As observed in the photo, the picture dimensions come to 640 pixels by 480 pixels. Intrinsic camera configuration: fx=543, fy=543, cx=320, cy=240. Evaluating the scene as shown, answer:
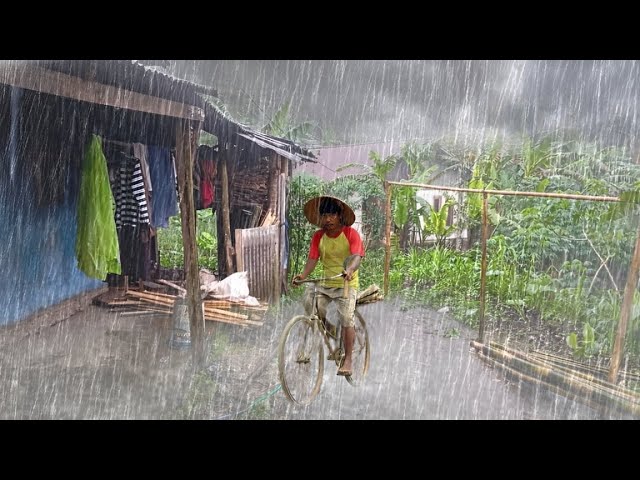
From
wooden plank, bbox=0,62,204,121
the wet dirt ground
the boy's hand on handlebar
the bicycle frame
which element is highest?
wooden plank, bbox=0,62,204,121

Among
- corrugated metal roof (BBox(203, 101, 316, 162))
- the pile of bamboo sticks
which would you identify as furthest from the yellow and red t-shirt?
the pile of bamboo sticks

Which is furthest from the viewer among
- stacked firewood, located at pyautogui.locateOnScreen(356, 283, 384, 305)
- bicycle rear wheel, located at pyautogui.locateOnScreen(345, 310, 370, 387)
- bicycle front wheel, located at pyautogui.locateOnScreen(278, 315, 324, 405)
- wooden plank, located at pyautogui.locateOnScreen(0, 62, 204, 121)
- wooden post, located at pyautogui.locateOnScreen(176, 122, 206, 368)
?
wooden post, located at pyautogui.locateOnScreen(176, 122, 206, 368)

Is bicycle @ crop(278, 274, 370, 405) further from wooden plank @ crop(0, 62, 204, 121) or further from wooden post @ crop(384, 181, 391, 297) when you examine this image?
wooden plank @ crop(0, 62, 204, 121)

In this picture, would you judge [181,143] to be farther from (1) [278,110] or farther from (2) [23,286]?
(1) [278,110]

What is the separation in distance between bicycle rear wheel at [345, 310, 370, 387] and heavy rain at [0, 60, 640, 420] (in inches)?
1.0

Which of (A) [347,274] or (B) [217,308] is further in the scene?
(B) [217,308]

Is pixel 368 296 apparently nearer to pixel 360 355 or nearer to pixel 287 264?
pixel 360 355

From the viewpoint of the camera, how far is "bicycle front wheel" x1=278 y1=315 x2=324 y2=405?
329 cm

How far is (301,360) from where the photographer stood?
3.42 m

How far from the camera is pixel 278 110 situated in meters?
7.14

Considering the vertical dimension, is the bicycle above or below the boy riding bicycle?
below

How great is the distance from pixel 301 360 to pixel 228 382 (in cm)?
99

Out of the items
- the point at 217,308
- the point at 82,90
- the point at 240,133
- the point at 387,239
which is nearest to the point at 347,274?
the point at 82,90

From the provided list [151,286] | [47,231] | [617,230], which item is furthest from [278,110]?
[617,230]
